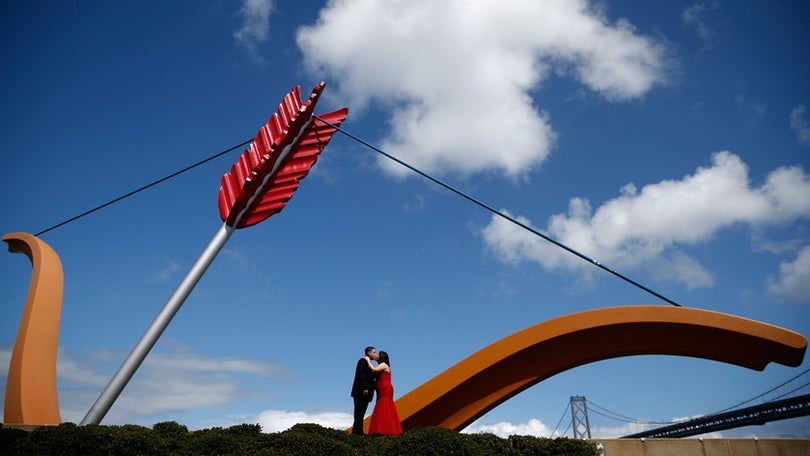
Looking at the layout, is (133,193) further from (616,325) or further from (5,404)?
(616,325)

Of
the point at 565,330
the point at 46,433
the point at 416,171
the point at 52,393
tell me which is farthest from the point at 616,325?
the point at 52,393

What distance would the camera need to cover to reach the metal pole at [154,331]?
7.34 m

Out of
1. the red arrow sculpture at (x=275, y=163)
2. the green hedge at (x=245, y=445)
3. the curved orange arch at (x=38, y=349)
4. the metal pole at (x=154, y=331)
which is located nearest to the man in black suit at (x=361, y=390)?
the green hedge at (x=245, y=445)

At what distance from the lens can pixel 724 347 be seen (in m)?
7.13

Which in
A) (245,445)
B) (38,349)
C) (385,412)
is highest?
(38,349)

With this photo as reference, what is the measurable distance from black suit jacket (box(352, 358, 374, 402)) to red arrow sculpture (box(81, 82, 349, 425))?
3261 millimetres

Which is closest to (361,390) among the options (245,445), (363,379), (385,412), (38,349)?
(363,379)

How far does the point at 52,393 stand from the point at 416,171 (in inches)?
274

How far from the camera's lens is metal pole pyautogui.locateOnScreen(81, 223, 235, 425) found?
7.34 metres

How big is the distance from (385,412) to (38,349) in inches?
232

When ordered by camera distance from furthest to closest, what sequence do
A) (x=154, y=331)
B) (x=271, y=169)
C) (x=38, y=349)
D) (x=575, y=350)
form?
1. (x=271, y=169)
2. (x=38, y=349)
3. (x=154, y=331)
4. (x=575, y=350)

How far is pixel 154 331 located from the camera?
313 inches

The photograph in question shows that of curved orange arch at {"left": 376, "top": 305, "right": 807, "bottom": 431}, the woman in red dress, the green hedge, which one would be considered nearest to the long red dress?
the woman in red dress

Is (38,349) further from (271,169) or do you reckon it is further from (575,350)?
(575,350)
